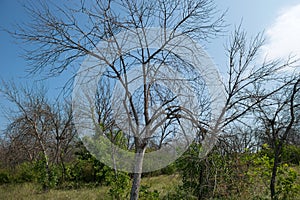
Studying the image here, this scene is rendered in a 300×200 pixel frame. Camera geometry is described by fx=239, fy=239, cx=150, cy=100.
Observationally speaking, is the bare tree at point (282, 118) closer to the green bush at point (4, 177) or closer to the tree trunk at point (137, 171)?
the tree trunk at point (137, 171)

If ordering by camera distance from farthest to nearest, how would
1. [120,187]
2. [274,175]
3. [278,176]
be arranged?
[120,187] < [278,176] < [274,175]

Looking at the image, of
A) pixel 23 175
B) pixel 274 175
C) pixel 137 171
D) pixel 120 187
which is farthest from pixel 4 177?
pixel 274 175

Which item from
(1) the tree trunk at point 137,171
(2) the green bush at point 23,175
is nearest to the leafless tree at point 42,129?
(2) the green bush at point 23,175

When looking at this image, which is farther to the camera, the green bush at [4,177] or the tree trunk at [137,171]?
the green bush at [4,177]

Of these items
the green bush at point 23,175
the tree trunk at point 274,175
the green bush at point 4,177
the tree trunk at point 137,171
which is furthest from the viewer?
the green bush at point 4,177

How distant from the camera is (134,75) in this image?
9.41 ft

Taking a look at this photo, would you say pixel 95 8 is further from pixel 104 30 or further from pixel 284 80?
pixel 284 80

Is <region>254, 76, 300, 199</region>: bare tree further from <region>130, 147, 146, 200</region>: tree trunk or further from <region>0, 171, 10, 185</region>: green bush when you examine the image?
<region>0, 171, 10, 185</region>: green bush

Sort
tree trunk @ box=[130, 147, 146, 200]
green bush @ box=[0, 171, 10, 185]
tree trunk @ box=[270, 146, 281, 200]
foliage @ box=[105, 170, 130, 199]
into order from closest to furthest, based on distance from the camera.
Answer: tree trunk @ box=[130, 147, 146, 200], tree trunk @ box=[270, 146, 281, 200], foliage @ box=[105, 170, 130, 199], green bush @ box=[0, 171, 10, 185]

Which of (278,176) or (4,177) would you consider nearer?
(278,176)

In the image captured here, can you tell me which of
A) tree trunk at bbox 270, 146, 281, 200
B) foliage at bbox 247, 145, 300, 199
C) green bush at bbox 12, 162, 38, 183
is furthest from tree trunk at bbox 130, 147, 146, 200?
green bush at bbox 12, 162, 38, 183

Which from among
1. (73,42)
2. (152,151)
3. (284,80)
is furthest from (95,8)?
(284,80)

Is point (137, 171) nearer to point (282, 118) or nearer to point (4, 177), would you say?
point (282, 118)

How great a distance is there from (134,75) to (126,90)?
10.3 inches
